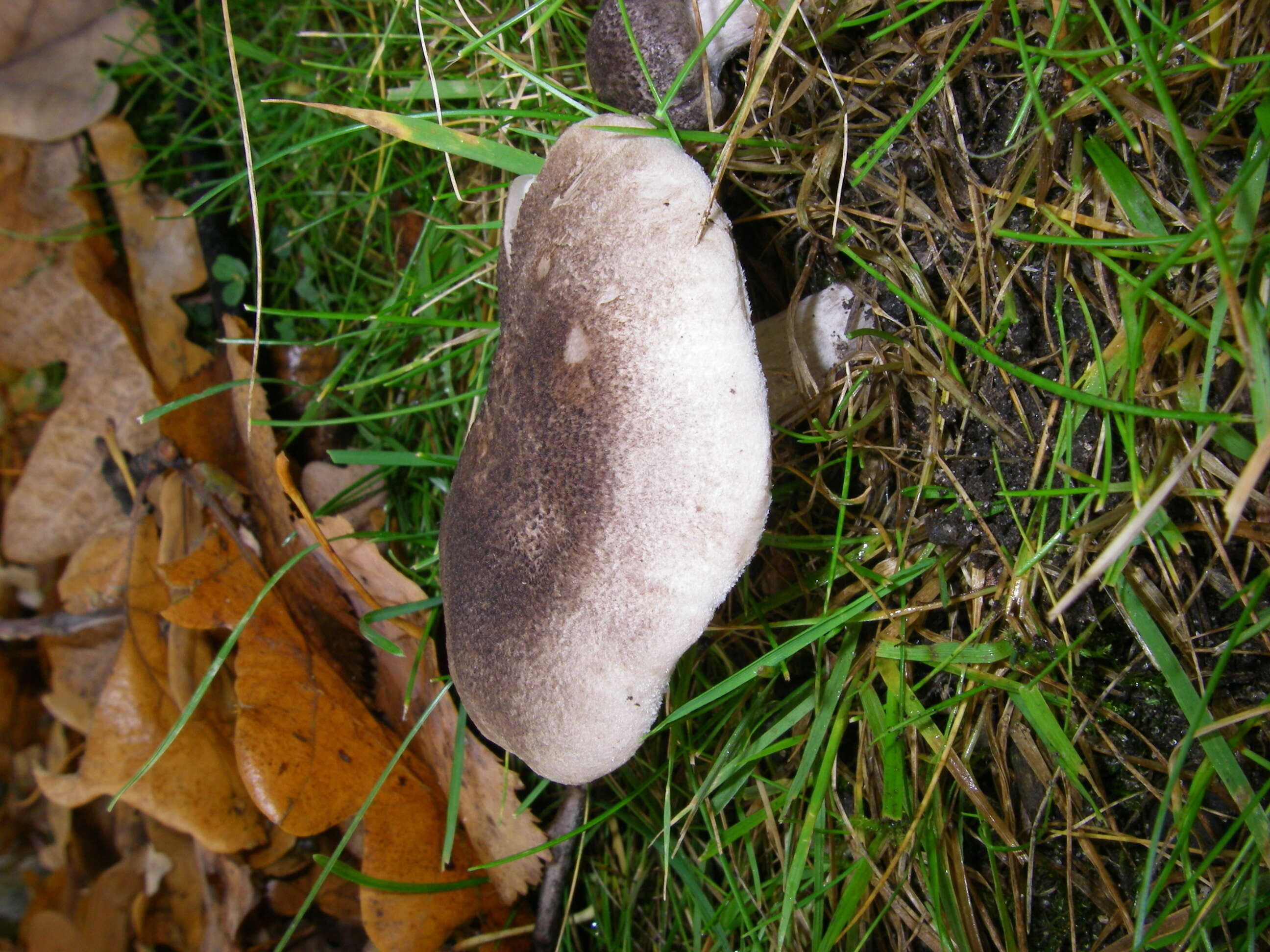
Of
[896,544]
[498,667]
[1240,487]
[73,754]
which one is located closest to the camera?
[1240,487]

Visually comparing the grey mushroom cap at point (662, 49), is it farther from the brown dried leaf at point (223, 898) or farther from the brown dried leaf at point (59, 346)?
the brown dried leaf at point (223, 898)

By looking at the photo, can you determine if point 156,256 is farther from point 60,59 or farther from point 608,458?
point 608,458

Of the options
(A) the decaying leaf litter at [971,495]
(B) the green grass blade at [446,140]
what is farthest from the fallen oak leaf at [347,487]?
(B) the green grass blade at [446,140]

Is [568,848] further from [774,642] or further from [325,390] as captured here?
[325,390]

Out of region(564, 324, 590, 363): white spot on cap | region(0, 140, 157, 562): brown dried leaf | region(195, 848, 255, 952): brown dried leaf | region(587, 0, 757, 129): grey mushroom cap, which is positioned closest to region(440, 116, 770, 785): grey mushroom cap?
region(564, 324, 590, 363): white spot on cap

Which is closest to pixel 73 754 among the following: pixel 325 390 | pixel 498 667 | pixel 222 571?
pixel 222 571

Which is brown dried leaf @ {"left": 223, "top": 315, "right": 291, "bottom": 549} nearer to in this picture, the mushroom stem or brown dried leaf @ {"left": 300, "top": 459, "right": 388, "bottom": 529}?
brown dried leaf @ {"left": 300, "top": 459, "right": 388, "bottom": 529}
